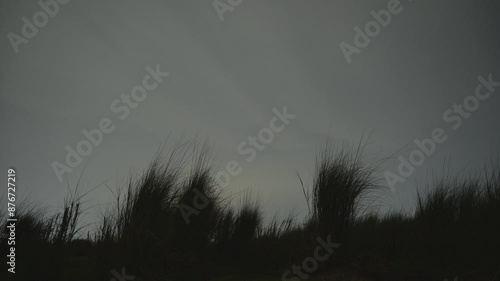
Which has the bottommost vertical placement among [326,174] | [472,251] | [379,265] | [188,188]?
[379,265]

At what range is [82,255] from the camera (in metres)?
4.12

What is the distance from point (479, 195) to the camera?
3.81 metres

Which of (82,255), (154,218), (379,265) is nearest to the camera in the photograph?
(379,265)

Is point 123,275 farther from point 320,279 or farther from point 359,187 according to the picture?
point 359,187

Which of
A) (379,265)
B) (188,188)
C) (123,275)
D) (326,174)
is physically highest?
(326,174)

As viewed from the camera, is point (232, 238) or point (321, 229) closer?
point (321, 229)

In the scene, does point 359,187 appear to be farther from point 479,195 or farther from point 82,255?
point 82,255

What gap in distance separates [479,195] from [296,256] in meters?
2.34

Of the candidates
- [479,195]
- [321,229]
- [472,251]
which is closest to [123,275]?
[321,229]

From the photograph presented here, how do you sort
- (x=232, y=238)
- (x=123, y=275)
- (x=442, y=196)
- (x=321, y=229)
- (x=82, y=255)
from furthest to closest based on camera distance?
(x=232, y=238) → (x=82, y=255) → (x=442, y=196) → (x=321, y=229) → (x=123, y=275)

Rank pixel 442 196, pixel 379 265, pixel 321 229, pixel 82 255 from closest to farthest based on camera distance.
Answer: pixel 379 265 → pixel 321 229 → pixel 442 196 → pixel 82 255

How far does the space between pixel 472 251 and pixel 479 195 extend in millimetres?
1127

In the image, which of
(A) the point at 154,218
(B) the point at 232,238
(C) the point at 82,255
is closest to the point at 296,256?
Answer: (B) the point at 232,238

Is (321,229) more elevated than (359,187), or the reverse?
(359,187)
